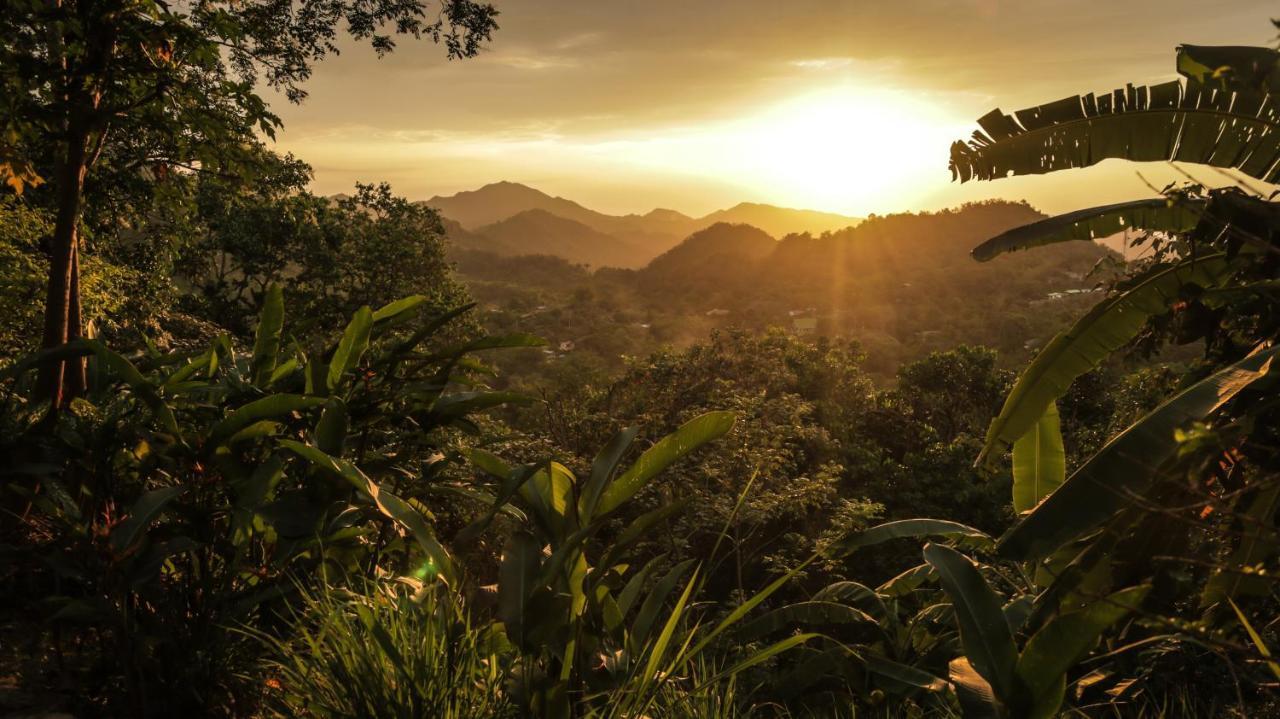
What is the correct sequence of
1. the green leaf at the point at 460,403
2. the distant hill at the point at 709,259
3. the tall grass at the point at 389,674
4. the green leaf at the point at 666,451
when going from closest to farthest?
the tall grass at the point at 389,674, the green leaf at the point at 666,451, the green leaf at the point at 460,403, the distant hill at the point at 709,259

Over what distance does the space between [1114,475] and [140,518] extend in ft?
10.8

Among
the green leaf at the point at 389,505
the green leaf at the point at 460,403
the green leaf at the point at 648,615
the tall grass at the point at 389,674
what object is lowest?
the green leaf at the point at 648,615

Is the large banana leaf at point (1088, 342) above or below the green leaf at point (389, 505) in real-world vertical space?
above

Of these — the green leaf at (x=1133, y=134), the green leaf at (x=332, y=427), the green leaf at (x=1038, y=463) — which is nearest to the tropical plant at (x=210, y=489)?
the green leaf at (x=332, y=427)

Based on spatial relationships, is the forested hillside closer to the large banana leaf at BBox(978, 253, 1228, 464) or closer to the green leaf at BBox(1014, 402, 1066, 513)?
the green leaf at BBox(1014, 402, 1066, 513)

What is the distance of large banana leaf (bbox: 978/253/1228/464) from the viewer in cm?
344

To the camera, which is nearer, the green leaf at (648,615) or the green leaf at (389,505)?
the green leaf at (389,505)

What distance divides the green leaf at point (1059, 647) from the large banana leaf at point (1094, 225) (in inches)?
71.1

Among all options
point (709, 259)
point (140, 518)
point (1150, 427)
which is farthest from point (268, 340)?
point (709, 259)

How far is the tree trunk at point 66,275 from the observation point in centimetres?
420

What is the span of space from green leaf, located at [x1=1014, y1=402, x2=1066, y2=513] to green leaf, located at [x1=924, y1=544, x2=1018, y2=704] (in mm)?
1112

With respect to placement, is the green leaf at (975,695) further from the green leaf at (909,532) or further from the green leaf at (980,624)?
the green leaf at (909,532)

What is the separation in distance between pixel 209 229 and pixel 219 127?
1717 cm

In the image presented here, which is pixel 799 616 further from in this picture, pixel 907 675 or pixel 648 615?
pixel 648 615
